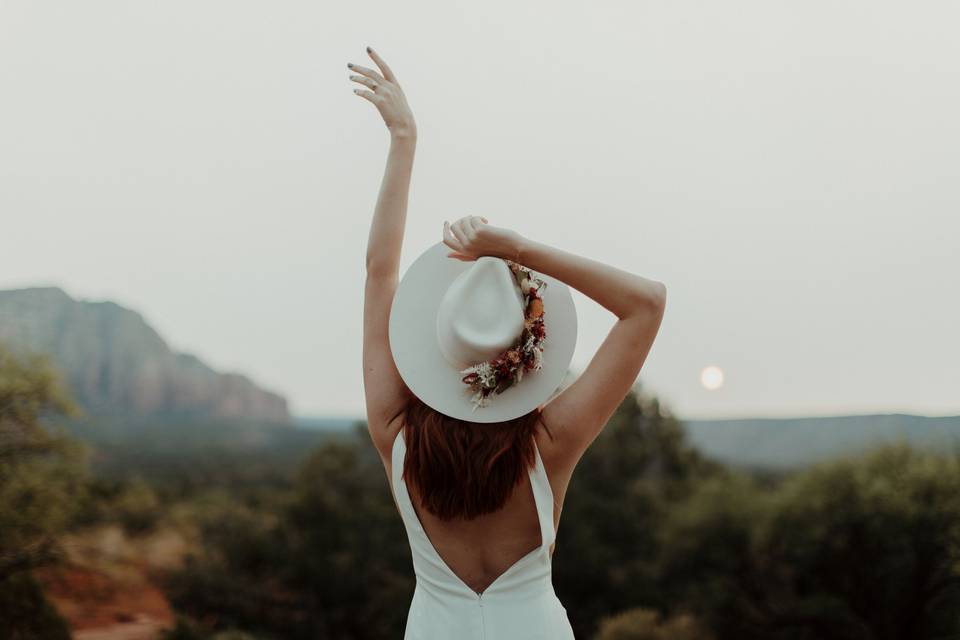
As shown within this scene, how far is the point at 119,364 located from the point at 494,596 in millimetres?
10789

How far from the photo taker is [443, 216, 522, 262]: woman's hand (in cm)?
126

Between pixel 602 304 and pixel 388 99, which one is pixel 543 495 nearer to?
pixel 602 304

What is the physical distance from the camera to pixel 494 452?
1.26 m

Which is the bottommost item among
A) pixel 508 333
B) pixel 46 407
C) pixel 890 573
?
pixel 890 573

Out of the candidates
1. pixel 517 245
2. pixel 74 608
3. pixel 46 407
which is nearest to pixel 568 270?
pixel 517 245

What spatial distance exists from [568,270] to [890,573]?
38.0 feet

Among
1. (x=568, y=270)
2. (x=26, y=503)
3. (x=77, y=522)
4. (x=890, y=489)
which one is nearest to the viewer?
(x=568, y=270)

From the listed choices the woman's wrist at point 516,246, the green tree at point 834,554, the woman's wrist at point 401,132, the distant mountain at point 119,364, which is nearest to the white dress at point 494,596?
the woman's wrist at point 516,246

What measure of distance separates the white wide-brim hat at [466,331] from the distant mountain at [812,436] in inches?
379

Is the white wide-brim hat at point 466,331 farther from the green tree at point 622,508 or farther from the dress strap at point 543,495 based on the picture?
the green tree at point 622,508

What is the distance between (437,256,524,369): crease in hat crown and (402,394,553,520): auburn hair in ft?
0.36

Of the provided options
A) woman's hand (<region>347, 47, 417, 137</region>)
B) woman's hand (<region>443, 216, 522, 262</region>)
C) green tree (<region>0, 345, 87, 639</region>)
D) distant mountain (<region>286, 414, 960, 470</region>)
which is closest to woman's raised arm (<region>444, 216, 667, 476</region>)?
woman's hand (<region>443, 216, 522, 262</region>)

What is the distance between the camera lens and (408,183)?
1477 millimetres

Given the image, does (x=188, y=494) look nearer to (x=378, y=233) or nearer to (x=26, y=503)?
(x=26, y=503)
